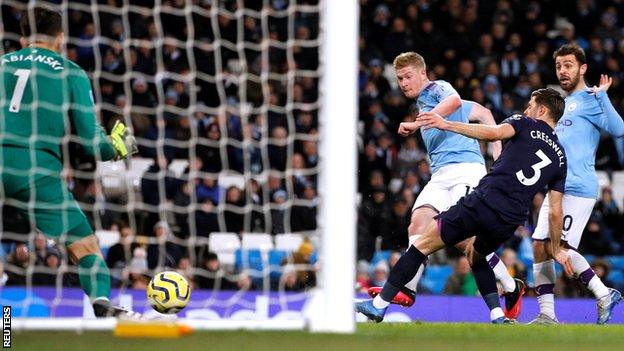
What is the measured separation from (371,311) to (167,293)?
4.62 feet

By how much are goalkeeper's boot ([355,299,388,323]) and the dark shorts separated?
635 mm

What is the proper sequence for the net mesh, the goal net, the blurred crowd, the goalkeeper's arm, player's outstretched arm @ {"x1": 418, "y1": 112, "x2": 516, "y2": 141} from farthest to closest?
the blurred crowd
the net mesh
the goal net
player's outstretched arm @ {"x1": 418, "y1": 112, "x2": 516, "y2": 141}
the goalkeeper's arm

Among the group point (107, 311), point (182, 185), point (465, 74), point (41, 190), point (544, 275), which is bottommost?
point (107, 311)

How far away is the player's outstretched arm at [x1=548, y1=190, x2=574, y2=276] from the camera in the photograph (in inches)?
319

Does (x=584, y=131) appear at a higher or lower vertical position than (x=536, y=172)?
higher

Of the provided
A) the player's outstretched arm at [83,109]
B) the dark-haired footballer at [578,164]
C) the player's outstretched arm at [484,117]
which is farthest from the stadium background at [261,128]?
the player's outstretched arm at [83,109]

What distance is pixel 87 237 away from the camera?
23.3ft

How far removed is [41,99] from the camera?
6992mm

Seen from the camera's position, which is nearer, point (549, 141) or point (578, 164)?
point (549, 141)

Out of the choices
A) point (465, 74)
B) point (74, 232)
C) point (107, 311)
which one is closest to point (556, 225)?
point (107, 311)

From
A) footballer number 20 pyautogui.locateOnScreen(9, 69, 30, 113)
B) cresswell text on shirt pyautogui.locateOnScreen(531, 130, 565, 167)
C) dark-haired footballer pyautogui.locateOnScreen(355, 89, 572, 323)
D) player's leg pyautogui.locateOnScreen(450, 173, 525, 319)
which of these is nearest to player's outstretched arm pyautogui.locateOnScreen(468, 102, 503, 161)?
player's leg pyautogui.locateOnScreen(450, 173, 525, 319)

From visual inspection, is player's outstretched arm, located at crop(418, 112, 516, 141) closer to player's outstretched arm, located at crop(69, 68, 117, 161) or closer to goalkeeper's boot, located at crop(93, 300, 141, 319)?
player's outstretched arm, located at crop(69, 68, 117, 161)

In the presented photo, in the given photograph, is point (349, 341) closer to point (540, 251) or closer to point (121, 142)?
point (121, 142)

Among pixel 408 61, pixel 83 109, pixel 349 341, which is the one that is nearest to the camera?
pixel 349 341
